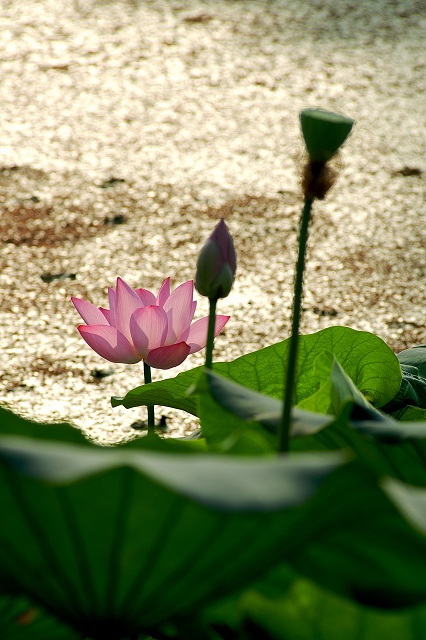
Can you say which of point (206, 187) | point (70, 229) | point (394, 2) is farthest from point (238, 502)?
point (394, 2)

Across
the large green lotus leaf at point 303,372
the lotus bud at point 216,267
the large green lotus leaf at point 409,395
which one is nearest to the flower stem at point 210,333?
the lotus bud at point 216,267

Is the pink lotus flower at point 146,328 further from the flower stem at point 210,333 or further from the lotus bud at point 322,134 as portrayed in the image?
the lotus bud at point 322,134

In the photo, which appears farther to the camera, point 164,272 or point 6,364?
point 164,272

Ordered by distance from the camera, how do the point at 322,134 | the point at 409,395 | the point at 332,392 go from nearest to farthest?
the point at 322,134, the point at 332,392, the point at 409,395

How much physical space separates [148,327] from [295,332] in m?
0.31

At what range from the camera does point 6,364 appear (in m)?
1.19

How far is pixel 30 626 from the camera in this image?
317mm

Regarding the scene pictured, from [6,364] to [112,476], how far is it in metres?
0.97

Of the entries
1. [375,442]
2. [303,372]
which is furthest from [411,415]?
[375,442]

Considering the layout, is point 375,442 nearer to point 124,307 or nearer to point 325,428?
point 325,428

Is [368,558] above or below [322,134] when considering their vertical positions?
below

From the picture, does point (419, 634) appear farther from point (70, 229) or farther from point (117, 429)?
point (70, 229)

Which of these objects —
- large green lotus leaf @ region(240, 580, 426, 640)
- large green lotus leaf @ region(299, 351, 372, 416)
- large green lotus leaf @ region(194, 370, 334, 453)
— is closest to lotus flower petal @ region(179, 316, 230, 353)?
large green lotus leaf @ region(299, 351, 372, 416)

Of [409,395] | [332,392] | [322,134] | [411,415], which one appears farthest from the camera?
[409,395]
